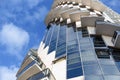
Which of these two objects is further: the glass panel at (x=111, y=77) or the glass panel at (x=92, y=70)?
the glass panel at (x=92, y=70)

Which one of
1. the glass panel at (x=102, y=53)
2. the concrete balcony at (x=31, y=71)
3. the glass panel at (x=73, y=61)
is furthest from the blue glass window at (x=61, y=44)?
the glass panel at (x=102, y=53)

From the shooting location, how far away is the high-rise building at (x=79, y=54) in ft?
80.4

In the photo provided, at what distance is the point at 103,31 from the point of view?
111 ft

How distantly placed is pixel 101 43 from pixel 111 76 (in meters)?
8.61

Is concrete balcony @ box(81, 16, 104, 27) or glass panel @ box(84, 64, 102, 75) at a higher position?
concrete balcony @ box(81, 16, 104, 27)

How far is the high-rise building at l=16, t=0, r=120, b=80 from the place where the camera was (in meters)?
24.5

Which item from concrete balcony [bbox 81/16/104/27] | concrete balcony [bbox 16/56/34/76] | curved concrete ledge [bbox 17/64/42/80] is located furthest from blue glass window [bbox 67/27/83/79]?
concrete balcony [bbox 16/56/34/76]

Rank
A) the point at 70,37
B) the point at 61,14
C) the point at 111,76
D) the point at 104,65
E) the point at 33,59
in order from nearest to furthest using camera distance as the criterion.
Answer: the point at 111,76, the point at 104,65, the point at 70,37, the point at 33,59, the point at 61,14

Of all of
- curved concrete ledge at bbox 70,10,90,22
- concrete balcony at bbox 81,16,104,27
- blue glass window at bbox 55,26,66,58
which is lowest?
blue glass window at bbox 55,26,66,58

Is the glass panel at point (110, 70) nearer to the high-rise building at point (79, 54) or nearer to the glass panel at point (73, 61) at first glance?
the high-rise building at point (79, 54)

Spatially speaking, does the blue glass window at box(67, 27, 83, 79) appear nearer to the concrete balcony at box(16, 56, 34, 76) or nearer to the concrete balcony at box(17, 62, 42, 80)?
the concrete balcony at box(17, 62, 42, 80)

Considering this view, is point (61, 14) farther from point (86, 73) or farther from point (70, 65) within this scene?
point (86, 73)

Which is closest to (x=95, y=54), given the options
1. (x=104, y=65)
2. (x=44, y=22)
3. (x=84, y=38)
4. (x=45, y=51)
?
(x=104, y=65)

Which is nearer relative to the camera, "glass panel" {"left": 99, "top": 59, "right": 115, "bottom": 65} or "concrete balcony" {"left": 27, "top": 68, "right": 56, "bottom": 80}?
"glass panel" {"left": 99, "top": 59, "right": 115, "bottom": 65}
